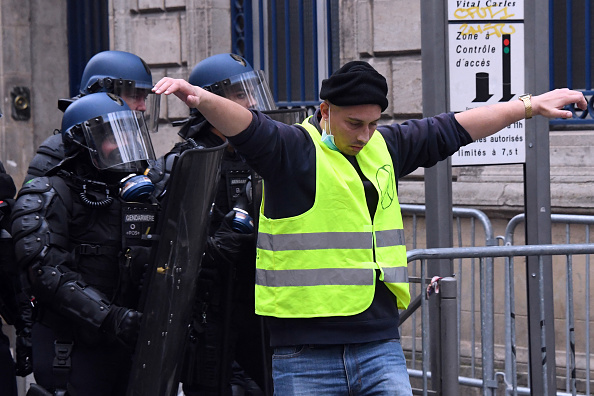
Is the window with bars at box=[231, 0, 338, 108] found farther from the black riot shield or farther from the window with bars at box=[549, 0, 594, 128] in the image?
the black riot shield

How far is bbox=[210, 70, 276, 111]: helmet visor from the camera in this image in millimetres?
5043

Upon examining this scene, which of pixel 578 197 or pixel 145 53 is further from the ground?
pixel 145 53

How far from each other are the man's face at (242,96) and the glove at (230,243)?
0.68 metres

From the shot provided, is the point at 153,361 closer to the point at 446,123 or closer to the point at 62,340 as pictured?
the point at 62,340

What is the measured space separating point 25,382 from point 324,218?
3834 millimetres

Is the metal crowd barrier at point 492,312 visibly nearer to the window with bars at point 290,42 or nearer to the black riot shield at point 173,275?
the black riot shield at point 173,275

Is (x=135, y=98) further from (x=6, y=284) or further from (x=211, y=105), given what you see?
(x=211, y=105)

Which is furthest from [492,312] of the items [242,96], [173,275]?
[242,96]

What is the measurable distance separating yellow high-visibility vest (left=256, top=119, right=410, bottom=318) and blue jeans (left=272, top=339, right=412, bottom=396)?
0.12 meters

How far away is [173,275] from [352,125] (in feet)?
3.79

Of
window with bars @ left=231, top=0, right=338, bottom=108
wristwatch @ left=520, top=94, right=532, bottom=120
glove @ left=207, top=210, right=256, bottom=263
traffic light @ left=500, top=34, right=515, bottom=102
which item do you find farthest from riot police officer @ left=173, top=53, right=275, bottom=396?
window with bars @ left=231, top=0, right=338, bottom=108

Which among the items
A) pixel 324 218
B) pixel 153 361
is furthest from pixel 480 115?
pixel 153 361

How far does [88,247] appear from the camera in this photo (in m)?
4.33

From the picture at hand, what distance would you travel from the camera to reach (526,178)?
15.0 feet
